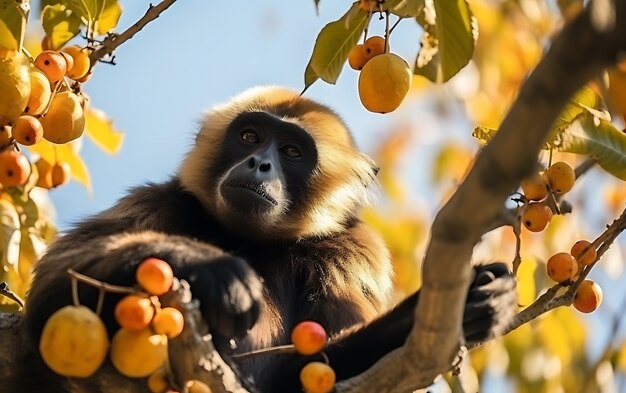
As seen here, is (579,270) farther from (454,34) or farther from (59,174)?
(59,174)

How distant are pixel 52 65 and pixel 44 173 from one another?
1055 millimetres

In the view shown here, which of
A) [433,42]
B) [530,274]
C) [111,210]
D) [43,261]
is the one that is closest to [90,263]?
[43,261]

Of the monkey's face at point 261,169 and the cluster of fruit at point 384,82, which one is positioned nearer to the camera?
the cluster of fruit at point 384,82

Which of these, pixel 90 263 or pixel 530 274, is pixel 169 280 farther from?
pixel 530 274

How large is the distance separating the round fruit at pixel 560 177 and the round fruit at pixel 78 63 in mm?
2332

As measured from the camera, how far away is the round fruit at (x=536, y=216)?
4859 millimetres

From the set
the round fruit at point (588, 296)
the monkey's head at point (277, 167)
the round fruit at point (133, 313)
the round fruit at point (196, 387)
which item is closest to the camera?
the round fruit at point (133, 313)

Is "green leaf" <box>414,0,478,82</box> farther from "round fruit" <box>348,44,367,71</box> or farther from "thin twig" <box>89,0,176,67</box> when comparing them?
"thin twig" <box>89,0,176,67</box>

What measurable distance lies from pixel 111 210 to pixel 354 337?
1.78 meters

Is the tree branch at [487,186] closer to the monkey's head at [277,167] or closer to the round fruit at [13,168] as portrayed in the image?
the round fruit at [13,168]

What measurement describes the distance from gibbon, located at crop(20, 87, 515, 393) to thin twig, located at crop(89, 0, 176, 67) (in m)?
0.94

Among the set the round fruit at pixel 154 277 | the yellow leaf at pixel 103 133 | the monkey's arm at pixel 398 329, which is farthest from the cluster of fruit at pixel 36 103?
the monkey's arm at pixel 398 329

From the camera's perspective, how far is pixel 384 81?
16.1 ft

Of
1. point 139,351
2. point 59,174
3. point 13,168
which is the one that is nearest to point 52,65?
point 13,168
